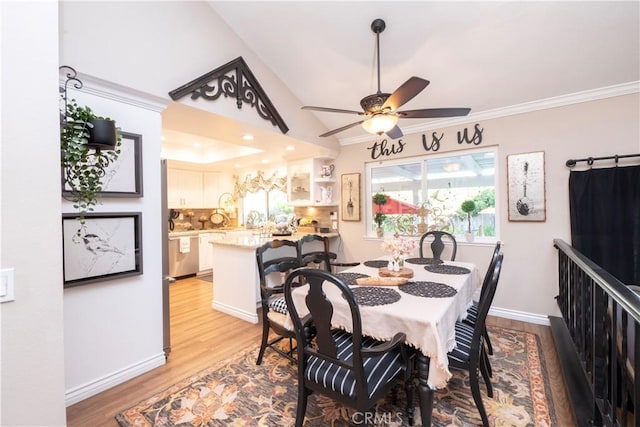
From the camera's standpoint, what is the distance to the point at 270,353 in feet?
8.84

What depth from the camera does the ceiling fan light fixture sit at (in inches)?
89.5

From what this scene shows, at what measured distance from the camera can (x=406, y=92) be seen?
2.04m

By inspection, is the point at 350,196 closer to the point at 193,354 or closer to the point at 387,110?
the point at 387,110

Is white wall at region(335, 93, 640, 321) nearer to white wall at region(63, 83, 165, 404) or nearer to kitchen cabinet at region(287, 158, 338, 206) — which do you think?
kitchen cabinet at region(287, 158, 338, 206)

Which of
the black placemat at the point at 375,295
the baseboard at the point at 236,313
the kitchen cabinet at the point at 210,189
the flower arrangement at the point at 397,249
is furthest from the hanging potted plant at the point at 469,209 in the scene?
the kitchen cabinet at the point at 210,189

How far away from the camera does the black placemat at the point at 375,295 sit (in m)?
1.75

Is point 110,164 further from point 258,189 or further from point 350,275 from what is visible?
point 258,189

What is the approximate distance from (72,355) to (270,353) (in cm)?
147

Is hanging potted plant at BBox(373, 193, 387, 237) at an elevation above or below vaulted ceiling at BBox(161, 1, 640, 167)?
below

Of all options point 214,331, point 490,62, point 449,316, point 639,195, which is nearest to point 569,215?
point 639,195

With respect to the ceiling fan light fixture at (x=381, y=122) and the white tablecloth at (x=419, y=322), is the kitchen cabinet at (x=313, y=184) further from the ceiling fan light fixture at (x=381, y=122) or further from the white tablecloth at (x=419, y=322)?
the white tablecloth at (x=419, y=322)

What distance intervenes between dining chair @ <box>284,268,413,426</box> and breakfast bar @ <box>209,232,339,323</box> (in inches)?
74.3

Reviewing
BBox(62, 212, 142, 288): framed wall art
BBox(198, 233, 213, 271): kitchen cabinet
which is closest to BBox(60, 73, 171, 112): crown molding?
BBox(62, 212, 142, 288): framed wall art

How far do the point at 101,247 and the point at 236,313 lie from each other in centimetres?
186
